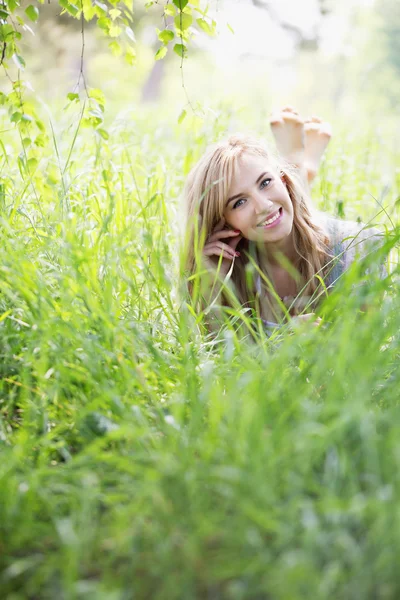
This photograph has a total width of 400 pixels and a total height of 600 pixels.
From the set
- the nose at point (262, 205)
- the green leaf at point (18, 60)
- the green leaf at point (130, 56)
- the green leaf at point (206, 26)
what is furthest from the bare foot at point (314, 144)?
the green leaf at point (18, 60)

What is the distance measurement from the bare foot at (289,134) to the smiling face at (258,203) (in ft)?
3.23

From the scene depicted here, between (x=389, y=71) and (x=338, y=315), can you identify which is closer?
(x=338, y=315)

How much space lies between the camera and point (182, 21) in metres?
2.07

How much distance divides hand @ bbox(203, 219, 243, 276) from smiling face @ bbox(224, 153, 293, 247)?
0.16 ft

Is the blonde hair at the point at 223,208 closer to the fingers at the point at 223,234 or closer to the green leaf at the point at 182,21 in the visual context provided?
the fingers at the point at 223,234

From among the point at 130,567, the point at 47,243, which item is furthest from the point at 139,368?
the point at 47,243

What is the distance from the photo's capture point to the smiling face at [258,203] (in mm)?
2547

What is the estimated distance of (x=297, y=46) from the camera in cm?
1975

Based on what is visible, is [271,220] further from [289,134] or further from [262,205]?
[289,134]

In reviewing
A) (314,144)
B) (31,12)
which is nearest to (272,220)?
(31,12)

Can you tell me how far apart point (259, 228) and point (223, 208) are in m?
0.17

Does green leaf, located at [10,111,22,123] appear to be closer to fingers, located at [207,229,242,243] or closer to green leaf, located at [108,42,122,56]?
green leaf, located at [108,42,122,56]

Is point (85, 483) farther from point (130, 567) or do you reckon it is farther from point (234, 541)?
point (234, 541)

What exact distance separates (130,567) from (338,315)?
2.70 feet
